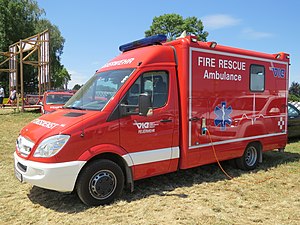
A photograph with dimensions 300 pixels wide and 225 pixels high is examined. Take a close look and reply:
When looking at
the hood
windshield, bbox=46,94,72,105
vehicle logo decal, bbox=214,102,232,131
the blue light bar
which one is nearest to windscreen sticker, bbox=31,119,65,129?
the hood

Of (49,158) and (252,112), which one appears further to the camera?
(252,112)

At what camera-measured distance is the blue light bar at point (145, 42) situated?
5.84m

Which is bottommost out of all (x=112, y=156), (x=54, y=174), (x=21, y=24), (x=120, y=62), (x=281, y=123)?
(x=54, y=174)

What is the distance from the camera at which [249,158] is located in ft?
23.6

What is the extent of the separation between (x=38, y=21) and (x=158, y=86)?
40954 mm

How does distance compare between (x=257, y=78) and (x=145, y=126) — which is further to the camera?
(x=257, y=78)

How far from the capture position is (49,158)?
434 cm

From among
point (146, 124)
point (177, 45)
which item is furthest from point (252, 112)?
point (146, 124)

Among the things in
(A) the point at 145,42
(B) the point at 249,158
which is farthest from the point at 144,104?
(B) the point at 249,158

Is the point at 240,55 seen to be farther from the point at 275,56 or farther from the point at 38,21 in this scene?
the point at 38,21

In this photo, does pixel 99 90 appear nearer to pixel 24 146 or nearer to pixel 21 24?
pixel 24 146

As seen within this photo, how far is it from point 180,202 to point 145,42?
3057 mm

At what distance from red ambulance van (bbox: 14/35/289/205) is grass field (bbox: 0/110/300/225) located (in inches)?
14.3

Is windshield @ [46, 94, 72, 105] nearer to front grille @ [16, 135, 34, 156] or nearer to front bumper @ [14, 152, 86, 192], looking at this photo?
front grille @ [16, 135, 34, 156]
